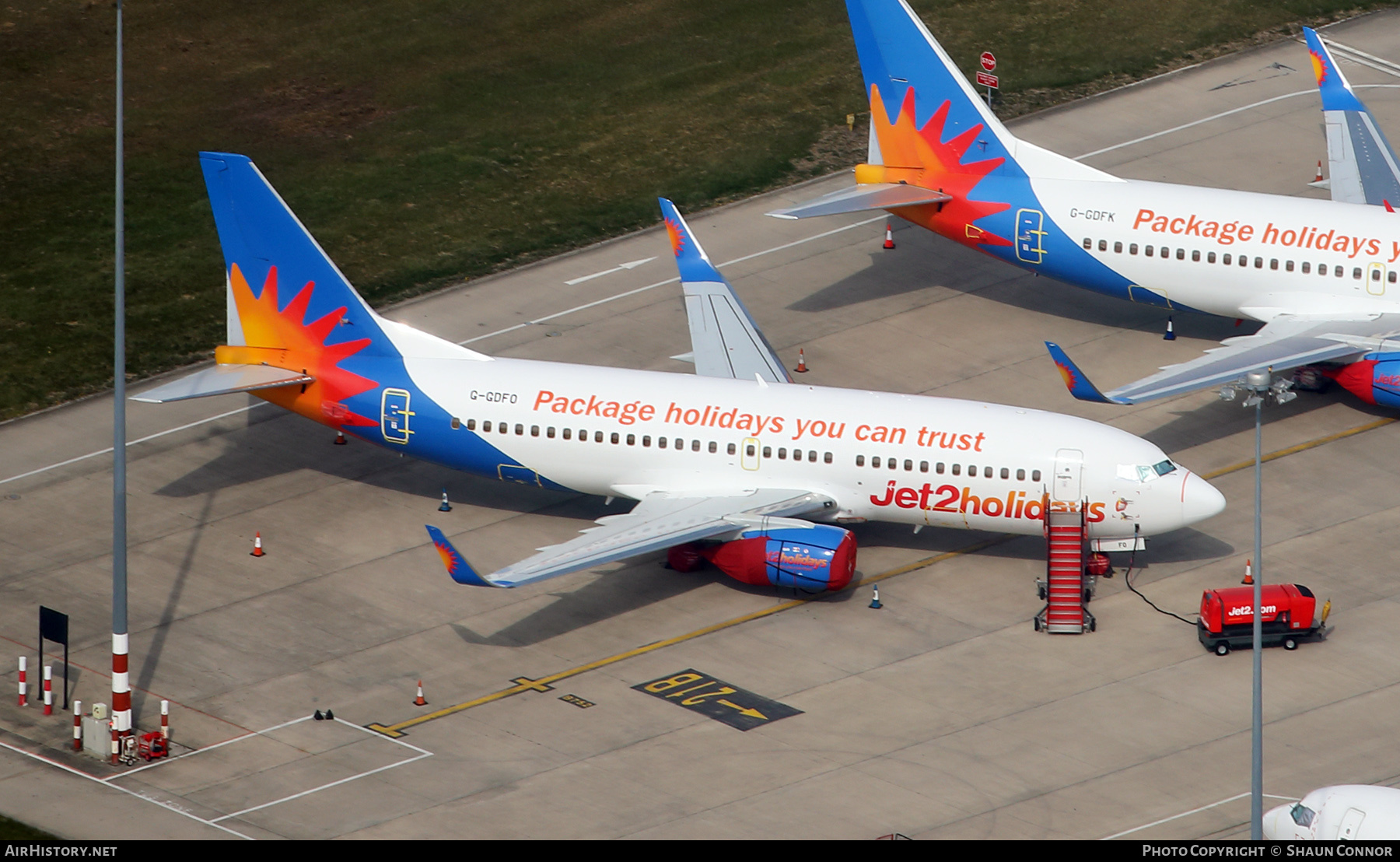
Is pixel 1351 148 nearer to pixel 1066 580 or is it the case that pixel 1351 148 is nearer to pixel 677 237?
pixel 677 237

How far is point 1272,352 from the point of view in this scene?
75188 millimetres

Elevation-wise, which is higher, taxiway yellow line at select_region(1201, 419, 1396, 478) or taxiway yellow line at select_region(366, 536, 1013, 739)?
taxiway yellow line at select_region(1201, 419, 1396, 478)

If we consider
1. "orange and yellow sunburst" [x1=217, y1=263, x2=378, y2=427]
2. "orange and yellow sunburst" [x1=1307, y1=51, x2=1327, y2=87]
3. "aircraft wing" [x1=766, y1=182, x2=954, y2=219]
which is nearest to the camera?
"orange and yellow sunburst" [x1=217, y1=263, x2=378, y2=427]

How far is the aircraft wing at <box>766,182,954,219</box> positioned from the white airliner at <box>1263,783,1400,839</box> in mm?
32760

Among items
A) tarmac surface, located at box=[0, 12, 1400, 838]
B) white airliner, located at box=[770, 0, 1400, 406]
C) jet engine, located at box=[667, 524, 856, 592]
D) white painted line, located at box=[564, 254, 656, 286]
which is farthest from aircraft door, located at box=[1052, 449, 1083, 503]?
white painted line, located at box=[564, 254, 656, 286]

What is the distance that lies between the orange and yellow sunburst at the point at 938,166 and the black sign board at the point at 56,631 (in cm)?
3547

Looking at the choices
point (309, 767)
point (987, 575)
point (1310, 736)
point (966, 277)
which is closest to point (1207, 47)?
point (966, 277)

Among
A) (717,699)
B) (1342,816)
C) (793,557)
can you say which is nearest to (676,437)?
(793,557)

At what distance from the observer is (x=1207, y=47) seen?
349 feet

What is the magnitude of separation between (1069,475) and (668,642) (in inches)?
504

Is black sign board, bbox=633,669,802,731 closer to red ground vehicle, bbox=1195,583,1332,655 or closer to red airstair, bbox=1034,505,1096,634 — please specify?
red airstair, bbox=1034,505,1096,634

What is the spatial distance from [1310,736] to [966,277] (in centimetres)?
3188

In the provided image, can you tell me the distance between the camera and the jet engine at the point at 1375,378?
246 ft

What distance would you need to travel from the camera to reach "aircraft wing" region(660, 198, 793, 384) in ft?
245
